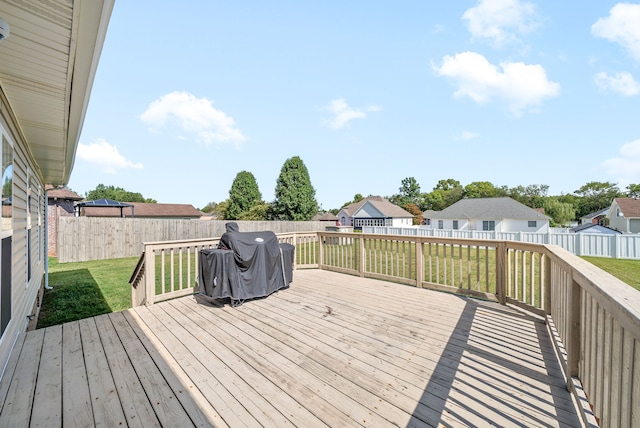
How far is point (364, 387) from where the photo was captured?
6.54 ft

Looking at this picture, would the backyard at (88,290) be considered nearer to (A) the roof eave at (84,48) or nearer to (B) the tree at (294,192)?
(A) the roof eave at (84,48)

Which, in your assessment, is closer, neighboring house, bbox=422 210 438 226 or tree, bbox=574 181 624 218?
neighboring house, bbox=422 210 438 226

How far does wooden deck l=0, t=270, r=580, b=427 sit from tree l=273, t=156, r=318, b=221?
1866cm

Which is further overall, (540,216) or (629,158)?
(629,158)

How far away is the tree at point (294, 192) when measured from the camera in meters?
22.2

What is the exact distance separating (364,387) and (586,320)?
4.91 ft

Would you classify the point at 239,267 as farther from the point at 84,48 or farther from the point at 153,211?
the point at 153,211

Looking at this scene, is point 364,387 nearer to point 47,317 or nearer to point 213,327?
point 213,327

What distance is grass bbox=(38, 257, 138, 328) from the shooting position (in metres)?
4.75

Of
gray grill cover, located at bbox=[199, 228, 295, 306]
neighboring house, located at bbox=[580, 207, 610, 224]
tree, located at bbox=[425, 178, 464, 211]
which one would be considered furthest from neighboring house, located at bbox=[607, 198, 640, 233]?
gray grill cover, located at bbox=[199, 228, 295, 306]

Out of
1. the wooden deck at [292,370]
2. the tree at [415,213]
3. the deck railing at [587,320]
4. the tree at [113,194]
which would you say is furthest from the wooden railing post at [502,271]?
the tree at [113,194]

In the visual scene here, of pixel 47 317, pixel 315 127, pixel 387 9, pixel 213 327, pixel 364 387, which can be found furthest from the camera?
pixel 315 127

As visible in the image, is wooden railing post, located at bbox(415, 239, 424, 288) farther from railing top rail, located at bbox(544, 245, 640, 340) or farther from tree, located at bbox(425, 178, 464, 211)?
tree, located at bbox(425, 178, 464, 211)

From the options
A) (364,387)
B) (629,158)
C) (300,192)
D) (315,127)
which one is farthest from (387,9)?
(629,158)
